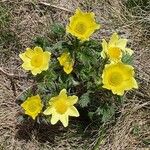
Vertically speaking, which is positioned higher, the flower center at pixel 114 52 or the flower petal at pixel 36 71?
the flower center at pixel 114 52

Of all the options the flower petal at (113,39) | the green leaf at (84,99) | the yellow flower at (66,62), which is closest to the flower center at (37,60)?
the yellow flower at (66,62)

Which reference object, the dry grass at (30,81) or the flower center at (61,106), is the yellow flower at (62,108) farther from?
the dry grass at (30,81)

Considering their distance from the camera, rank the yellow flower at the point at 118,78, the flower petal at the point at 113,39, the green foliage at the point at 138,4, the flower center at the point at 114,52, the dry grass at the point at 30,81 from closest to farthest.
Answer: the yellow flower at the point at 118,78, the flower center at the point at 114,52, the flower petal at the point at 113,39, the dry grass at the point at 30,81, the green foliage at the point at 138,4

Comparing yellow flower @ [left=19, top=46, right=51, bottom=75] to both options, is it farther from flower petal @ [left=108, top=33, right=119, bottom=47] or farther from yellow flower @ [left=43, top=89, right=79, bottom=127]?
flower petal @ [left=108, top=33, right=119, bottom=47]

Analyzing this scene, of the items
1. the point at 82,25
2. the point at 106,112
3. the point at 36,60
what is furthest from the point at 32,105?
the point at 82,25

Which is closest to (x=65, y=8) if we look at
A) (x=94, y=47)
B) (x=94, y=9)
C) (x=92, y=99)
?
(x=94, y=9)

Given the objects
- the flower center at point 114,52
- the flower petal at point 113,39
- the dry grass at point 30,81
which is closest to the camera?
the flower center at point 114,52

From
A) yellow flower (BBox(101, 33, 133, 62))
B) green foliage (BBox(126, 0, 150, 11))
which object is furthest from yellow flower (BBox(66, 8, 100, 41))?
green foliage (BBox(126, 0, 150, 11))

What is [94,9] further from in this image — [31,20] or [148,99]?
[148,99]
